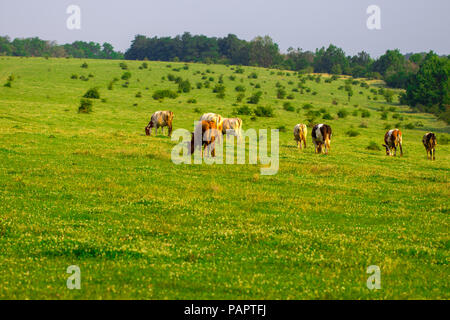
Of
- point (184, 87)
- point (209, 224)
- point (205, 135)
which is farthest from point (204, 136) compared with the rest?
point (184, 87)

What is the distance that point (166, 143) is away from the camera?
30.1 metres

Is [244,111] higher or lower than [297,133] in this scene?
higher

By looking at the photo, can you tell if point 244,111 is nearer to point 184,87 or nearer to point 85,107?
point 85,107

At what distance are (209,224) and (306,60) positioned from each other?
534ft

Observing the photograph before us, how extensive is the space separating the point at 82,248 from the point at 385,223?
29.3 ft

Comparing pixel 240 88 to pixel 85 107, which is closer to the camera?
pixel 85 107

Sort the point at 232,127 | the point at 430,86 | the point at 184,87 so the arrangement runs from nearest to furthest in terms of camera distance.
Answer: the point at 232,127, the point at 184,87, the point at 430,86

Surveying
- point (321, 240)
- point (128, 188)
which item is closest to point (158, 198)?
point (128, 188)

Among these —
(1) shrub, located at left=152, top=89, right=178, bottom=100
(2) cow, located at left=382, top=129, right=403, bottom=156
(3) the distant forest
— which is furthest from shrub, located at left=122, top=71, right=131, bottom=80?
(2) cow, located at left=382, top=129, right=403, bottom=156

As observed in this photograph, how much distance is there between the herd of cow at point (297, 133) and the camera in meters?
24.6

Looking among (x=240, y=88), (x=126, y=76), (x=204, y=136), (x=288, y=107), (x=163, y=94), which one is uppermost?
(x=126, y=76)

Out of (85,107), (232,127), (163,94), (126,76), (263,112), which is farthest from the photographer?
(126,76)

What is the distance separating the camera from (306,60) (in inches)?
6560

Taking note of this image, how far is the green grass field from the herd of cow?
1.52 meters
